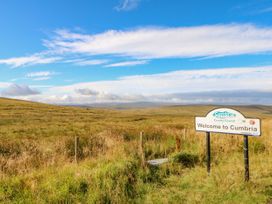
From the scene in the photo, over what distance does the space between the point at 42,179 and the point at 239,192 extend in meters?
4.57

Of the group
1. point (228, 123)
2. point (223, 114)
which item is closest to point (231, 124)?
point (228, 123)

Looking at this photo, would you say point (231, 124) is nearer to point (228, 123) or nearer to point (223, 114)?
point (228, 123)

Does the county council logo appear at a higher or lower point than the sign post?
higher

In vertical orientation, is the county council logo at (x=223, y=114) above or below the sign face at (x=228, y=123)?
above

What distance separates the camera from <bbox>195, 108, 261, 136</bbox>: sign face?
799cm

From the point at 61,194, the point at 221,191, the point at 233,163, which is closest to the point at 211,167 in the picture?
the point at 233,163

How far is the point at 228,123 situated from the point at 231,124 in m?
0.09

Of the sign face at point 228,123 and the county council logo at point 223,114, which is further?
the county council logo at point 223,114

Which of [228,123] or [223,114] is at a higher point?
[223,114]

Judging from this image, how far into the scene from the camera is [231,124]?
8555 mm

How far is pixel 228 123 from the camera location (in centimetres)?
862

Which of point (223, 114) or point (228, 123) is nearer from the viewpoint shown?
point (228, 123)

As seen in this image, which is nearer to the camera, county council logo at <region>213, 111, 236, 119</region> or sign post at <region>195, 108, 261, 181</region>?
sign post at <region>195, 108, 261, 181</region>

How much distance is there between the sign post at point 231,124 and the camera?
26.1 feet
